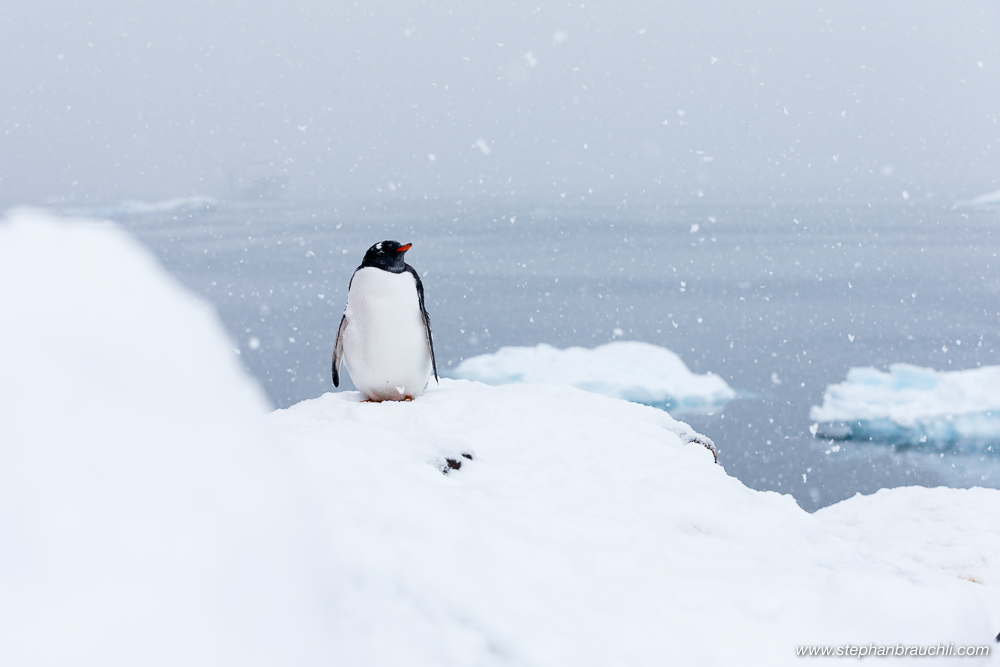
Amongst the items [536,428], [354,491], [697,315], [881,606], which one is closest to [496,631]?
[354,491]

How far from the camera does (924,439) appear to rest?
13.3 meters

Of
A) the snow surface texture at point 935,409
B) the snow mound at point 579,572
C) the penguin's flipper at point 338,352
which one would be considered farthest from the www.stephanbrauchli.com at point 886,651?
the snow surface texture at point 935,409

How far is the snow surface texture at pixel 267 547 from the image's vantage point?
0.95 metres

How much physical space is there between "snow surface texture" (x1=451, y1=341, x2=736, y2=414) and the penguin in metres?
9.31

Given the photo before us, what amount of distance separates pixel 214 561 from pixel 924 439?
15423 mm

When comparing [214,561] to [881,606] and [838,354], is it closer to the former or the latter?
[881,606]

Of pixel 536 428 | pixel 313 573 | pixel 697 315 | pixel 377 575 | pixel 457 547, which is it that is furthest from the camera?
pixel 697 315

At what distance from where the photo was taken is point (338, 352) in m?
4.71

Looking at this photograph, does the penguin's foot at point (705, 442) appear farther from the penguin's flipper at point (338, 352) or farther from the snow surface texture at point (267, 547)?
the penguin's flipper at point (338, 352)

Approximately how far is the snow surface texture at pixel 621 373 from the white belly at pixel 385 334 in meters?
9.32

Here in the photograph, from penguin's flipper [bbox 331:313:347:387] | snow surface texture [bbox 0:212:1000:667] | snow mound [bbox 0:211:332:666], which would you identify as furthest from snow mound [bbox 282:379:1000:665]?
penguin's flipper [bbox 331:313:347:387]

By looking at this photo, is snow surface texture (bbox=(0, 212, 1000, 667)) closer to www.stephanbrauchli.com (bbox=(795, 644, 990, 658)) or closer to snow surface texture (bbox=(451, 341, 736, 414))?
www.stephanbrauchli.com (bbox=(795, 644, 990, 658))

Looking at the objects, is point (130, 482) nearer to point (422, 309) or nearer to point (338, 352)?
point (422, 309)

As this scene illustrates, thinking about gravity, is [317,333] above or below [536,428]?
below
